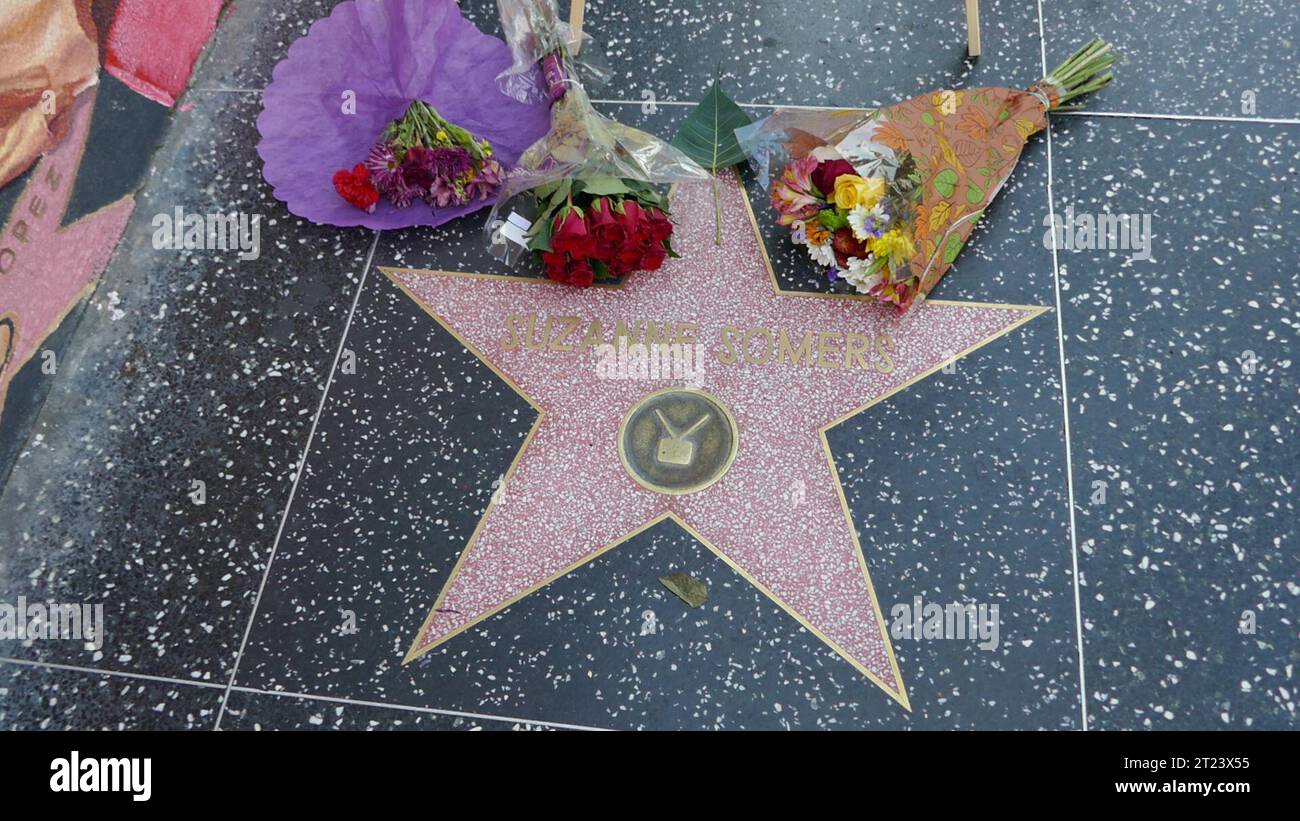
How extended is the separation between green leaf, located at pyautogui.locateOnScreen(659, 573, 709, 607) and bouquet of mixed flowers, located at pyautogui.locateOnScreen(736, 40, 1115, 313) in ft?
2.22

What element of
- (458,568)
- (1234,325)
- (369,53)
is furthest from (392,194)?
(1234,325)

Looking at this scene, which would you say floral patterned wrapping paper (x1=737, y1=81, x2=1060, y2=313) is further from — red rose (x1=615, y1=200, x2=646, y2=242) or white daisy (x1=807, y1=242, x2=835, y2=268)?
red rose (x1=615, y1=200, x2=646, y2=242)

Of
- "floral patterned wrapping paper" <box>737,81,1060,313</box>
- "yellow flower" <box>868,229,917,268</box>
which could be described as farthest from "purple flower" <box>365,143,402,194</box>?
"yellow flower" <box>868,229,917,268</box>

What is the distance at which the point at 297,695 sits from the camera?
1728 mm

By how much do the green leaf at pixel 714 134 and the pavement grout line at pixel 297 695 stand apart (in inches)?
46.3

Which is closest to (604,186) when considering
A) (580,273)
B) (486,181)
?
(580,273)

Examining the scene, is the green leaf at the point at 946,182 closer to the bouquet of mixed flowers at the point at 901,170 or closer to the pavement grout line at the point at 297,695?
the bouquet of mixed flowers at the point at 901,170

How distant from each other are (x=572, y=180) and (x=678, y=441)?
0.56 m

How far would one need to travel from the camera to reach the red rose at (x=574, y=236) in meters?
1.77

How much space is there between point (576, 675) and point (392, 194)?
1.05 meters

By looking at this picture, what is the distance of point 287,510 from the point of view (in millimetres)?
1845

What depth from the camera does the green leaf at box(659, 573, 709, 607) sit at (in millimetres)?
1756

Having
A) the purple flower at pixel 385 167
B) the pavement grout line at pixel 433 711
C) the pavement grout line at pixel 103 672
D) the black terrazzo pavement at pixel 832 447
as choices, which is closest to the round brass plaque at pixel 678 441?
the black terrazzo pavement at pixel 832 447

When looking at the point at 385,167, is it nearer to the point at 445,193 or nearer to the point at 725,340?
the point at 445,193
